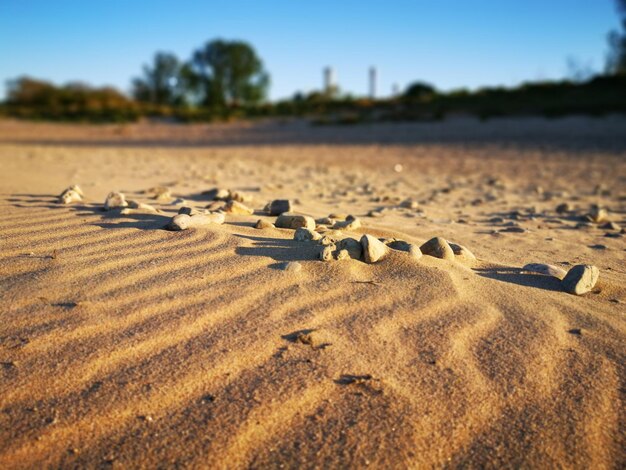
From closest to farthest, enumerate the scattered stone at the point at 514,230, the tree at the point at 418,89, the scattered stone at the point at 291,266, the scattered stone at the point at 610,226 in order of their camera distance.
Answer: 1. the scattered stone at the point at 291,266
2. the scattered stone at the point at 514,230
3. the scattered stone at the point at 610,226
4. the tree at the point at 418,89

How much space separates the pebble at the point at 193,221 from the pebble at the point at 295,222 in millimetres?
289

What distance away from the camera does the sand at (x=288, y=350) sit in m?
1.23

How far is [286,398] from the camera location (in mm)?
1360

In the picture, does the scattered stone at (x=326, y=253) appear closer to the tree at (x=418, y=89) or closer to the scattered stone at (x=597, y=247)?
the scattered stone at (x=597, y=247)

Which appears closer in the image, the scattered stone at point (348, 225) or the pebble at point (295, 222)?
the pebble at point (295, 222)

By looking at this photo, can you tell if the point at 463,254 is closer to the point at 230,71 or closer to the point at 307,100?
the point at 307,100

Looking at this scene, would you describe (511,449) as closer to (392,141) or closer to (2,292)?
(2,292)

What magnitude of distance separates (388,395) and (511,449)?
1.05ft

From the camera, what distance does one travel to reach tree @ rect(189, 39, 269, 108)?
3469 centimetres

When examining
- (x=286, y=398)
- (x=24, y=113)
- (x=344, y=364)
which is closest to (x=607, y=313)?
(x=344, y=364)

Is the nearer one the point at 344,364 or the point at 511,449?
the point at 511,449

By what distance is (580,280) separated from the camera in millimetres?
2031

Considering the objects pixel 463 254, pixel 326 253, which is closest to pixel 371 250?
pixel 326 253

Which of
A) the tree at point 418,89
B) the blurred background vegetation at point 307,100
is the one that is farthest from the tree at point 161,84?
the tree at point 418,89
